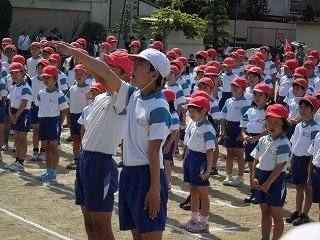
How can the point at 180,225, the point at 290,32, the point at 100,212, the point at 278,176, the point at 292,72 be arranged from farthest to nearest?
1. the point at 290,32
2. the point at 292,72
3. the point at 180,225
4. the point at 278,176
5. the point at 100,212

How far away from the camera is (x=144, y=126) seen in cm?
548

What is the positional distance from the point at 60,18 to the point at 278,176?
29.6 meters

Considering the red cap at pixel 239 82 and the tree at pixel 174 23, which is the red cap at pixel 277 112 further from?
the tree at pixel 174 23

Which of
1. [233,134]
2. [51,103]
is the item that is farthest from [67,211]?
[233,134]

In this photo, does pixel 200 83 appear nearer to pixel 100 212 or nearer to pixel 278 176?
pixel 278 176

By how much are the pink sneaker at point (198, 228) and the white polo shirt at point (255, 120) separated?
2103 mm

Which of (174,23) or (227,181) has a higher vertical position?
(174,23)

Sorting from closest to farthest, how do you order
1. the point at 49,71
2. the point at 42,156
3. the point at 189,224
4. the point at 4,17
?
1. the point at 189,224
2. the point at 49,71
3. the point at 42,156
4. the point at 4,17

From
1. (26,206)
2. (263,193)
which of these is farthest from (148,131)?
(26,206)

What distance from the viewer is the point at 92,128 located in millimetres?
6270

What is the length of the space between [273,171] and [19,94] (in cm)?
572

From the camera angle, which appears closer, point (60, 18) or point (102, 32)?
point (102, 32)

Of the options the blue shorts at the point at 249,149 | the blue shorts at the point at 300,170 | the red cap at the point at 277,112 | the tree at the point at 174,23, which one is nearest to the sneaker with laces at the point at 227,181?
the blue shorts at the point at 249,149

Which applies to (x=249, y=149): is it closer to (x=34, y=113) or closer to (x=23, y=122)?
(x=23, y=122)
